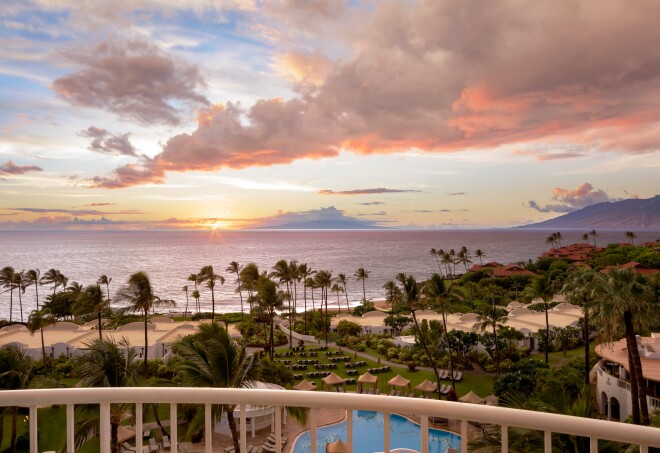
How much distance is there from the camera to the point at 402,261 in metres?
140

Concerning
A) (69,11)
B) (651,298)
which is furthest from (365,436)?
(69,11)

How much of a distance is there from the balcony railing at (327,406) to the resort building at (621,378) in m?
18.8

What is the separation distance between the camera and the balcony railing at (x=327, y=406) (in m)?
2.02

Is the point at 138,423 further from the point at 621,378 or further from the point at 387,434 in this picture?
the point at 621,378

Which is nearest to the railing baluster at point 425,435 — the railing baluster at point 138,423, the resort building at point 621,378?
the railing baluster at point 138,423

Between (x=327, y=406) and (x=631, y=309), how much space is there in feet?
50.7

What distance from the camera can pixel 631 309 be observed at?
46.1ft

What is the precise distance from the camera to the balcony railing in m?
2.02

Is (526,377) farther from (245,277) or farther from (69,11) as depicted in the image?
(245,277)

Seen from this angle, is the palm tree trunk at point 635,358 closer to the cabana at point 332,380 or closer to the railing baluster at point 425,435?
the cabana at point 332,380

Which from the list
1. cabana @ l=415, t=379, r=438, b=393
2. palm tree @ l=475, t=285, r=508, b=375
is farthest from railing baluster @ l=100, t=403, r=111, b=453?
palm tree @ l=475, t=285, r=508, b=375

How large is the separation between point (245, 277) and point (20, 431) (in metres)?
22.9

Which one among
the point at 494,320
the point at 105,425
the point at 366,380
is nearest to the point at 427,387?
the point at 366,380

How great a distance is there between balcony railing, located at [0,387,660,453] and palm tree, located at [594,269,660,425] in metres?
14.6
